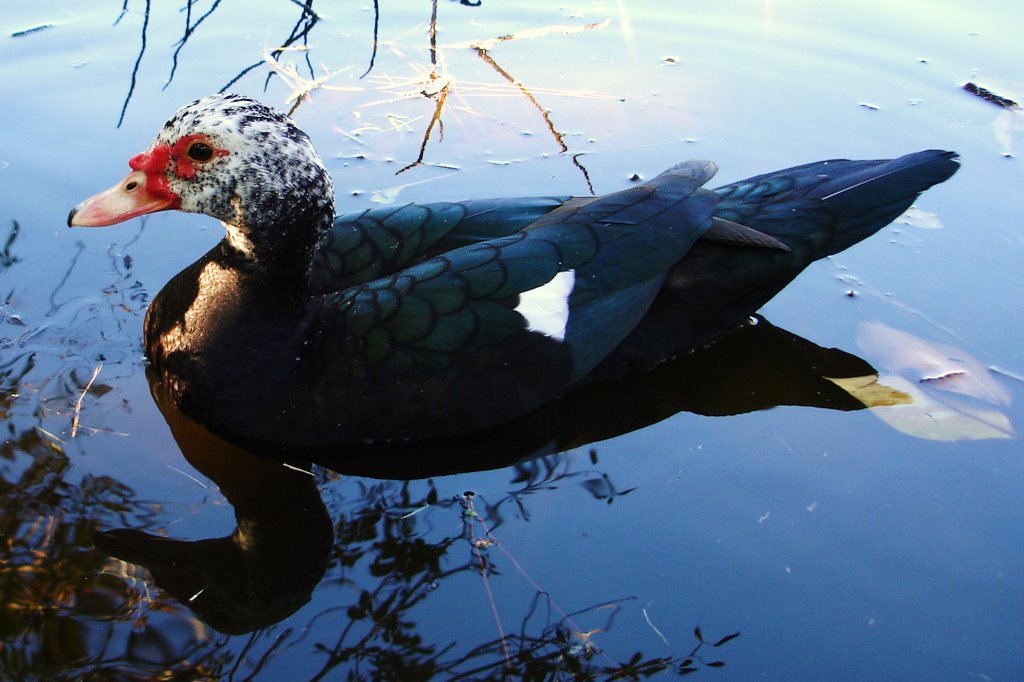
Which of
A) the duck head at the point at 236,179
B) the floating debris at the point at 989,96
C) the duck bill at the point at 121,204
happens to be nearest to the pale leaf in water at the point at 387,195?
the duck head at the point at 236,179

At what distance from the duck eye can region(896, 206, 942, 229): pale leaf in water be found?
9.42 feet

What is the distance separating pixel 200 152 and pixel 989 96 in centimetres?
414

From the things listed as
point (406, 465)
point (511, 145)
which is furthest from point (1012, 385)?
point (511, 145)

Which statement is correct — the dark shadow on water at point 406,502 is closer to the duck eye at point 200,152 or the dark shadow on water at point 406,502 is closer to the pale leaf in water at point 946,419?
the pale leaf in water at point 946,419

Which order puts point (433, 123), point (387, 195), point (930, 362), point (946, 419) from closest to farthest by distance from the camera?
1. point (946, 419)
2. point (930, 362)
3. point (387, 195)
4. point (433, 123)

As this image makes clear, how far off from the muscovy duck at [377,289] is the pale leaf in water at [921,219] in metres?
1.33

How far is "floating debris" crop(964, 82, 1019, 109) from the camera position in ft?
17.3

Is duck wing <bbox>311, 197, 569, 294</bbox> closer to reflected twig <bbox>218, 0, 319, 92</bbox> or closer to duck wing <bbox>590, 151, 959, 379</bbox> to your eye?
duck wing <bbox>590, 151, 959, 379</bbox>

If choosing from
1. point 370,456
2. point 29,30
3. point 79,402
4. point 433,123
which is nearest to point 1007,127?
point 433,123

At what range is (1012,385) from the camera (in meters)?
3.52

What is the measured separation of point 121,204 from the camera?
313 centimetres

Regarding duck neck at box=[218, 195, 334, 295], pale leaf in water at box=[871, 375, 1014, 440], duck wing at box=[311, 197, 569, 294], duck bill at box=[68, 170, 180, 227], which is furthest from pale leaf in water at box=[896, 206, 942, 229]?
duck bill at box=[68, 170, 180, 227]

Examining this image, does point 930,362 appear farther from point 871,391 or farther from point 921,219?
point 921,219

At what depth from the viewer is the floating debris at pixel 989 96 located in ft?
17.3
